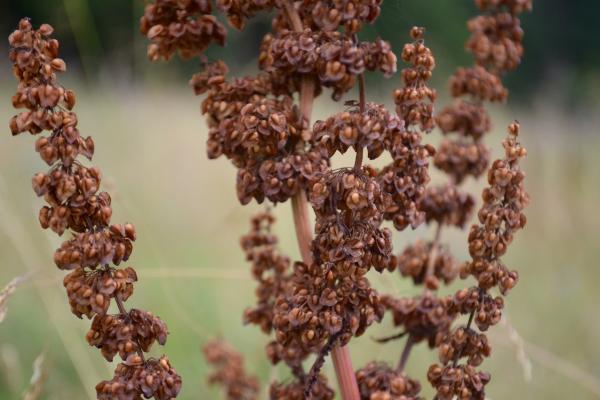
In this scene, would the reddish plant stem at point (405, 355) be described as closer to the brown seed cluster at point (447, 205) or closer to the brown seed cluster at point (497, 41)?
the brown seed cluster at point (447, 205)

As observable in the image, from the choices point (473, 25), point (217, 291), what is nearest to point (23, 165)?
point (217, 291)

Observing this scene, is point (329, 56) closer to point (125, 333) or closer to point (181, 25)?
point (181, 25)

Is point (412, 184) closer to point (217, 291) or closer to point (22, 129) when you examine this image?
point (22, 129)

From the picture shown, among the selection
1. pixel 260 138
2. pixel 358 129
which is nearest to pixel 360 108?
pixel 358 129

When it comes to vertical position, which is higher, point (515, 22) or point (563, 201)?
point (515, 22)

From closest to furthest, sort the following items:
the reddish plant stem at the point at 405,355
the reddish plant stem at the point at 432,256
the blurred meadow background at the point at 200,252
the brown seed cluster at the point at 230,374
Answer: the reddish plant stem at the point at 405,355 < the reddish plant stem at the point at 432,256 < the brown seed cluster at the point at 230,374 < the blurred meadow background at the point at 200,252

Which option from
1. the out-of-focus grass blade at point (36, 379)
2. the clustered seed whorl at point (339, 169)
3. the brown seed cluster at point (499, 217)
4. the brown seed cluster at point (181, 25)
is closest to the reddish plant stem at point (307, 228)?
the clustered seed whorl at point (339, 169)
